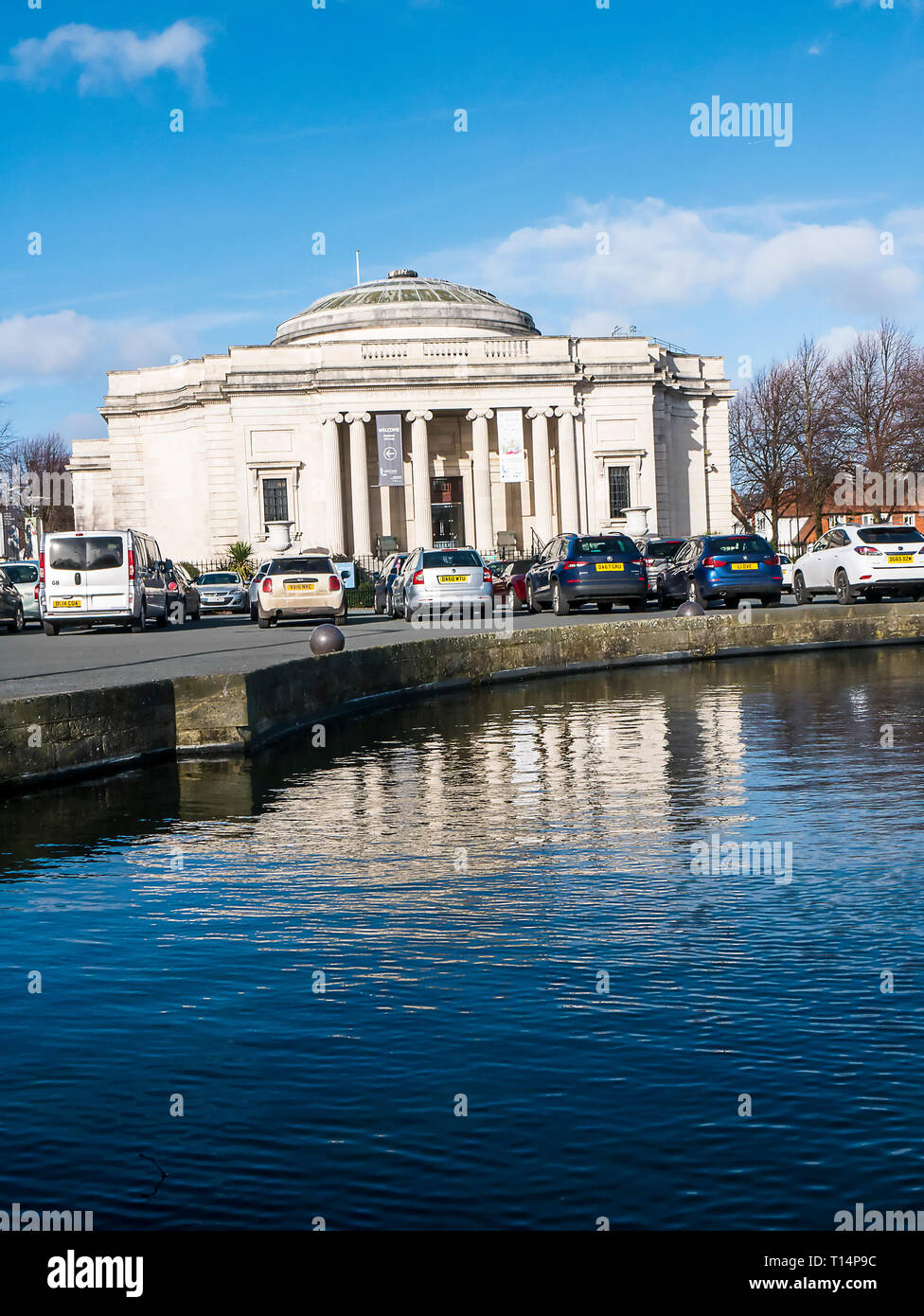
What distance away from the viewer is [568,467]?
244 ft

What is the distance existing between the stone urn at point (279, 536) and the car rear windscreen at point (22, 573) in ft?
80.3

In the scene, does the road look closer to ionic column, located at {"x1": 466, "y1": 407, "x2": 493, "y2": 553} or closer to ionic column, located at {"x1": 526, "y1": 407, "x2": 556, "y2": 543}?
ionic column, located at {"x1": 466, "y1": 407, "x2": 493, "y2": 553}

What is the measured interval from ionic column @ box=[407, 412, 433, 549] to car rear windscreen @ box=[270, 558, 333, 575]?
38765 mm

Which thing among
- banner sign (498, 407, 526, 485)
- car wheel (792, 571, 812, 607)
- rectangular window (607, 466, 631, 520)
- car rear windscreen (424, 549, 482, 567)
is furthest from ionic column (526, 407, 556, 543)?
car rear windscreen (424, 549, 482, 567)

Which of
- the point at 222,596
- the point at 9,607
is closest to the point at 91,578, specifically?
the point at 9,607

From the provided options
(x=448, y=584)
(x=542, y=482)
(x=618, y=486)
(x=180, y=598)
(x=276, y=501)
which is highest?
(x=542, y=482)

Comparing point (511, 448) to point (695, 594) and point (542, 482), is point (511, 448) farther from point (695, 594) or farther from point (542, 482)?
point (695, 594)

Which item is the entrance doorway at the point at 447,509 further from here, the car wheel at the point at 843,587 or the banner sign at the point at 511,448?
the car wheel at the point at 843,587

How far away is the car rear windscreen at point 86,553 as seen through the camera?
30453 millimetres

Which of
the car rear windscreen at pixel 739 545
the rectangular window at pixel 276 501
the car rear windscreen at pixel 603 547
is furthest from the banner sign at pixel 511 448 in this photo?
the car rear windscreen at pixel 739 545

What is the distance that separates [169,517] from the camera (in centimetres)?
7988

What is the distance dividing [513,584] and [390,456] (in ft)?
103
